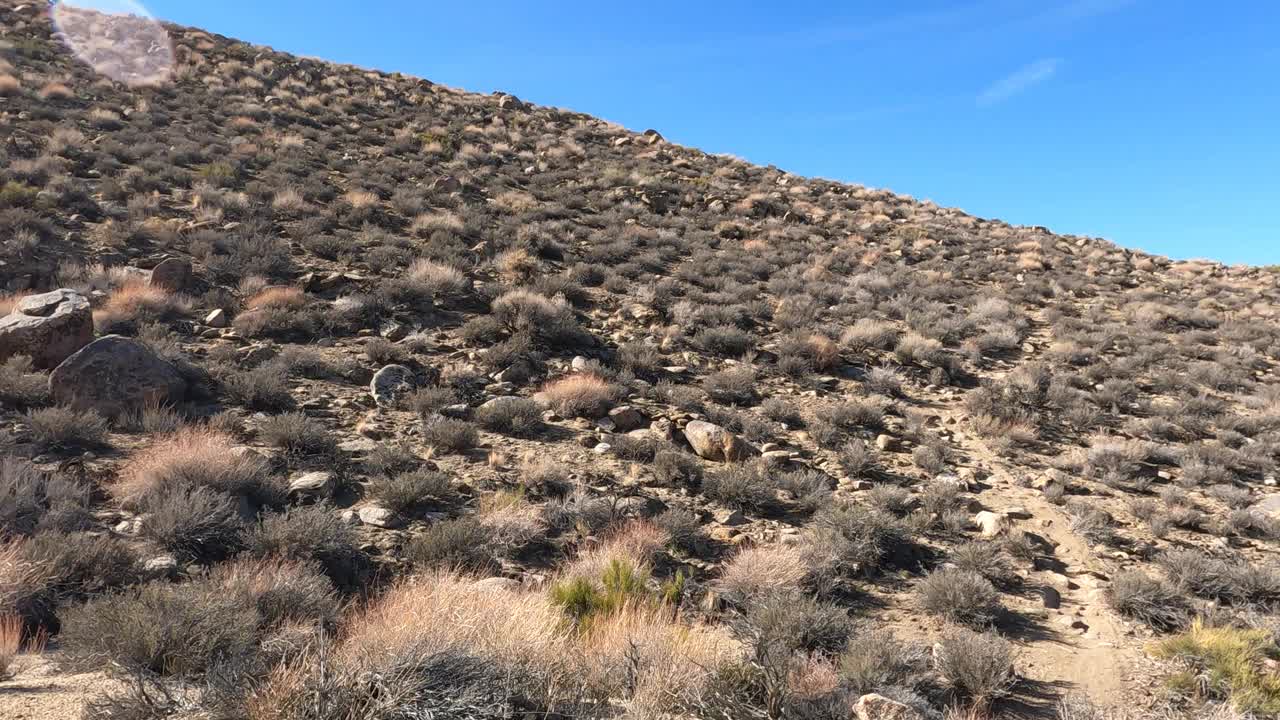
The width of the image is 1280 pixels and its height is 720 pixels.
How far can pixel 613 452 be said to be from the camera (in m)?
7.60

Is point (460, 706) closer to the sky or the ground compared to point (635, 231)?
closer to the ground

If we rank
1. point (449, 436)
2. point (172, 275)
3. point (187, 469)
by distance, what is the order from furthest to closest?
point (172, 275) → point (449, 436) → point (187, 469)

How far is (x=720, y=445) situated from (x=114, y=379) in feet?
22.4

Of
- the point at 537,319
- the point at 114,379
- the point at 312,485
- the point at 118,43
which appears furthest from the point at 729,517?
the point at 118,43

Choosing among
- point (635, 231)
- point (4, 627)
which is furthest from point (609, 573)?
point (635, 231)

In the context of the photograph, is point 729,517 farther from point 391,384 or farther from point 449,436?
point 391,384

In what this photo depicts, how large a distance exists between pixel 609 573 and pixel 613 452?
9.24ft

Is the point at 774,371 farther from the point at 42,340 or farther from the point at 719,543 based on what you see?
the point at 42,340

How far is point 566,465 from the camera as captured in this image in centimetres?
712

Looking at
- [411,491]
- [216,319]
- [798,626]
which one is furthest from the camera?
[216,319]

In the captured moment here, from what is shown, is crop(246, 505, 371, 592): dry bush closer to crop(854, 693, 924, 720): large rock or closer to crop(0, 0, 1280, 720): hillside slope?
crop(0, 0, 1280, 720): hillside slope

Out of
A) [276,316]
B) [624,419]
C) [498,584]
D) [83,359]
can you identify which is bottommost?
[498,584]

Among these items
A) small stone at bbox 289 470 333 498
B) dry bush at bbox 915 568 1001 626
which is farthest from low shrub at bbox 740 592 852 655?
small stone at bbox 289 470 333 498

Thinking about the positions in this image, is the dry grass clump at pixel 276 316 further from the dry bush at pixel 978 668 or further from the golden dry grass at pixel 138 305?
the dry bush at pixel 978 668
